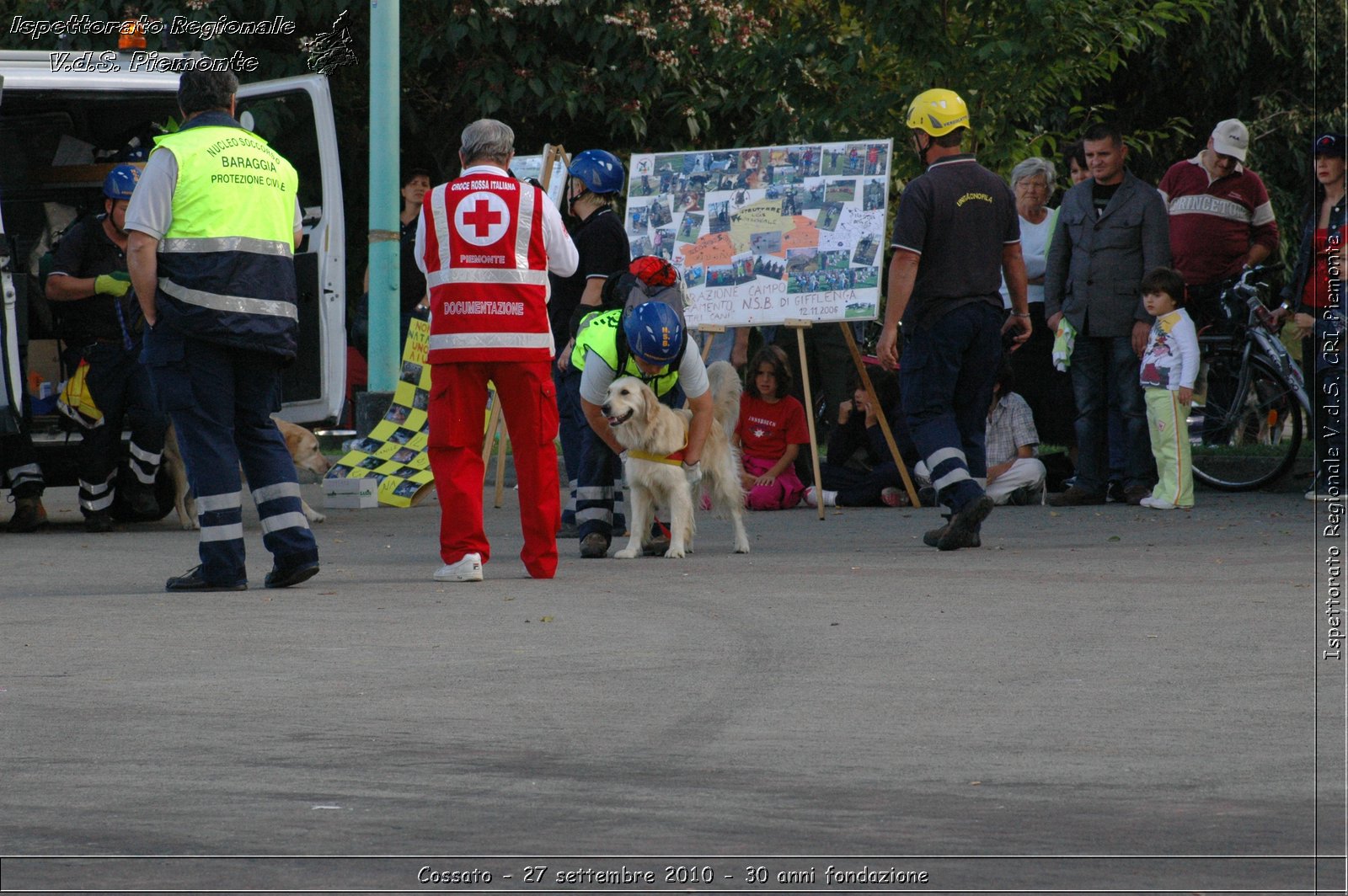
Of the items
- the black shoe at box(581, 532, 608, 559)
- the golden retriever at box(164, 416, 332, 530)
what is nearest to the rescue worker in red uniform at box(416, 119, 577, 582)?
the black shoe at box(581, 532, 608, 559)

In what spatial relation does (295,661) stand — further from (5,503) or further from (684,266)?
(5,503)

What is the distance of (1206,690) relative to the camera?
231 inches

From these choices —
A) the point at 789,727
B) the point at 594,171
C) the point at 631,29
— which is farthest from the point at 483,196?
the point at 631,29

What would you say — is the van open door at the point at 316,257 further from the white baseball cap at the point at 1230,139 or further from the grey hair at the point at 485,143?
the white baseball cap at the point at 1230,139

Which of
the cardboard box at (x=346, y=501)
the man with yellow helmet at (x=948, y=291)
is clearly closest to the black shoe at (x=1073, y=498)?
the man with yellow helmet at (x=948, y=291)

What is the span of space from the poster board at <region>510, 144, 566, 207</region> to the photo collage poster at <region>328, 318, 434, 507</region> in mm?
1339

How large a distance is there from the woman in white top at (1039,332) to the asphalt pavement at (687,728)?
406 centimetres

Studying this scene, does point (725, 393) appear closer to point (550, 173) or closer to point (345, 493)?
point (550, 173)

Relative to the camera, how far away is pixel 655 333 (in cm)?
935

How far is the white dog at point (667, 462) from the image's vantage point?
9.47 metres

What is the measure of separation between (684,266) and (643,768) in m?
8.28

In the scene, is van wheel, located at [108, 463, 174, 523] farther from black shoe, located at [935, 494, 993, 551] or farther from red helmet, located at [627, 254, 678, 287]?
black shoe, located at [935, 494, 993, 551]

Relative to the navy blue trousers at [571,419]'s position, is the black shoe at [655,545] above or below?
below

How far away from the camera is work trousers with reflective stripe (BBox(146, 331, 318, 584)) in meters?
8.29
